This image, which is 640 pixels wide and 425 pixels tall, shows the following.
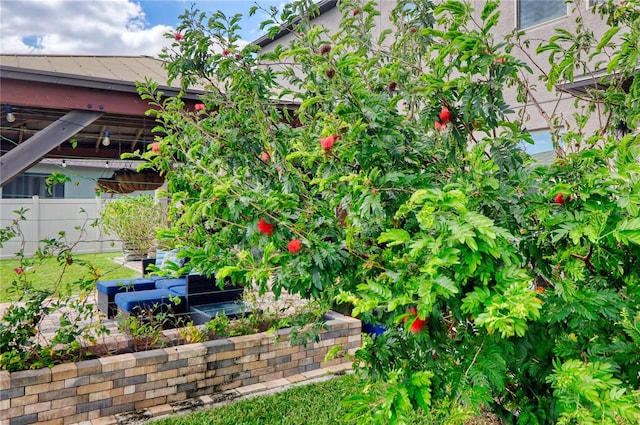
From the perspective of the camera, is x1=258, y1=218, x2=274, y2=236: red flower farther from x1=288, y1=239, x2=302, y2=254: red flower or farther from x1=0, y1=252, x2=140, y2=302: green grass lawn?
x1=0, y1=252, x2=140, y2=302: green grass lawn

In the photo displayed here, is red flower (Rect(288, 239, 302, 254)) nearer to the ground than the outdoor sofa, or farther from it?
farther from it

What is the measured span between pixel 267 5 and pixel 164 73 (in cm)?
402

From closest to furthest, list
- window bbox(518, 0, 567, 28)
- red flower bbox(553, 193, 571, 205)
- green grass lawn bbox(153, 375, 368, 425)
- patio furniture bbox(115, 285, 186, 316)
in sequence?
red flower bbox(553, 193, 571, 205)
green grass lawn bbox(153, 375, 368, 425)
patio furniture bbox(115, 285, 186, 316)
window bbox(518, 0, 567, 28)

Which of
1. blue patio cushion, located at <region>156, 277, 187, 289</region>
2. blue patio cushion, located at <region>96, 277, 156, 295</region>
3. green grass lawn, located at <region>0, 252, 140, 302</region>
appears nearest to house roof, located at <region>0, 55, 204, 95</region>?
blue patio cushion, located at <region>96, 277, 156, 295</region>

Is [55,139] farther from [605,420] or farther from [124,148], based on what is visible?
[605,420]

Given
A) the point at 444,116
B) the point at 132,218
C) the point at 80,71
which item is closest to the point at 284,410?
the point at 444,116

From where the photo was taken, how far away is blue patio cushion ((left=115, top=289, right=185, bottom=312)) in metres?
4.95

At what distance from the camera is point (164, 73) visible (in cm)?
639

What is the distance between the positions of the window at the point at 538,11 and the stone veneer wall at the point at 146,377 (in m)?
5.81

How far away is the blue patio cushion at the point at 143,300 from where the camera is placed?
4949 millimetres

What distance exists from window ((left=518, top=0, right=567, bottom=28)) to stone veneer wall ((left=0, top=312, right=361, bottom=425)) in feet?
19.1

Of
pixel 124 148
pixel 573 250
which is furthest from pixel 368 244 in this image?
pixel 124 148

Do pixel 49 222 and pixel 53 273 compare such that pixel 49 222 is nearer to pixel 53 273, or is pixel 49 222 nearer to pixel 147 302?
pixel 53 273

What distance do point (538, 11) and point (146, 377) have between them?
24.0ft
